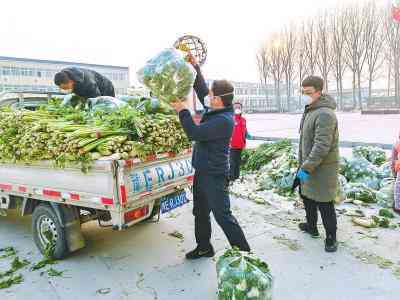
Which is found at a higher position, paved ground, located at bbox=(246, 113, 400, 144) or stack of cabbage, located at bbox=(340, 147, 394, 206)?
paved ground, located at bbox=(246, 113, 400, 144)

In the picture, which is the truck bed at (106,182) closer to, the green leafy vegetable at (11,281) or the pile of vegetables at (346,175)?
the green leafy vegetable at (11,281)

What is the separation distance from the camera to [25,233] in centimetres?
464

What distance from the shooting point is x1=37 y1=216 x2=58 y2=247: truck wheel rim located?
3.71 metres

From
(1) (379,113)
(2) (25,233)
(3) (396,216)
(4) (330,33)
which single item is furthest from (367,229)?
(4) (330,33)

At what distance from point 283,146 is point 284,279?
4796 mm

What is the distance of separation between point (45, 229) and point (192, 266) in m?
1.75

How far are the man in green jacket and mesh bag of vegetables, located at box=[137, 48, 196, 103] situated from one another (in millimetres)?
1399

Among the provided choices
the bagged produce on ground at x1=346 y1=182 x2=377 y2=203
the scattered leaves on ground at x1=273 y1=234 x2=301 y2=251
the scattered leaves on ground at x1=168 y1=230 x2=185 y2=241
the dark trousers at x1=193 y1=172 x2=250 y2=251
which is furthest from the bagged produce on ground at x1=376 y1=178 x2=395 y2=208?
the scattered leaves on ground at x1=168 y1=230 x2=185 y2=241

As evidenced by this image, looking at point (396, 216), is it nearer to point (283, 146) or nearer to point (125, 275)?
point (283, 146)

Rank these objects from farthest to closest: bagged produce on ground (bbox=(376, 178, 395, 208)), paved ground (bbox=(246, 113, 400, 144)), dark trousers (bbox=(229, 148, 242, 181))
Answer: paved ground (bbox=(246, 113, 400, 144)) < dark trousers (bbox=(229, 148, 242, 181)) < bagged produce on ground (bbox=(376, 178, 395, 208))

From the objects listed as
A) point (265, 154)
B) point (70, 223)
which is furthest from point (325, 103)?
point (265, 154)

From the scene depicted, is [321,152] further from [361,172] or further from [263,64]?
[263,64]

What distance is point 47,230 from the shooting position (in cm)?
377

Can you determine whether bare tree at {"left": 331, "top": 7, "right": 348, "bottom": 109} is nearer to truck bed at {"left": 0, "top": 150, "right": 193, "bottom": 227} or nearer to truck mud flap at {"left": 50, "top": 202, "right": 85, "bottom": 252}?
truck bed at {"left": 0, "top": 150, "right": 193, "bottom": 227}
